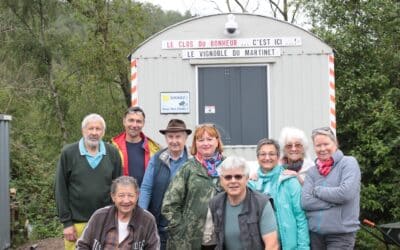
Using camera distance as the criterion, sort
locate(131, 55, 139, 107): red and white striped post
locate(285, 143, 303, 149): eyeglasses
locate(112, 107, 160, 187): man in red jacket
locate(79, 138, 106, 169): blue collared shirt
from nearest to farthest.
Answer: locate(285, 143, 303, 149): eyeglasses → locate(79, 138, 106, 169): blue collared shirt → locate(112, 107, 160, 187): man in red jacket → locate(131, 55, 139, 107): red and white striped post

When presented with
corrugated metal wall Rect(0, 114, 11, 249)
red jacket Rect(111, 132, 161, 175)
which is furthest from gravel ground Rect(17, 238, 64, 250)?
red jacket Rect(111, 132, 161, 175)

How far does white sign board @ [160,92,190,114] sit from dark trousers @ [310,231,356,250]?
3.53 meters

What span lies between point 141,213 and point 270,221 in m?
0.96

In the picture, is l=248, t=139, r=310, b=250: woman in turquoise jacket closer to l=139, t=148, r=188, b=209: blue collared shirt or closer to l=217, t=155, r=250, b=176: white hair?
l=217, t=155, r=250, b=176: white hair

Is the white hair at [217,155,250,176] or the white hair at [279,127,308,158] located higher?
the white hair at [279,127,308,158]

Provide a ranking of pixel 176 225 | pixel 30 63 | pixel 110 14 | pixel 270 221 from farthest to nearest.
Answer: pixel 30 63, pixel 110 14, pixel 176 225, pixel 270 221

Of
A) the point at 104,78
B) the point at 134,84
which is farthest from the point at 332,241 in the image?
the point at 104,78

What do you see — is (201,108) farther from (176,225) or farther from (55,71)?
(55,71)

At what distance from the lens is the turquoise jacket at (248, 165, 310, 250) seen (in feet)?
12.9

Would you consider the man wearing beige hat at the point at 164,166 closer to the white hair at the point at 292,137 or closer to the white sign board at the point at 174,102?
the white hair at the point at 292,137

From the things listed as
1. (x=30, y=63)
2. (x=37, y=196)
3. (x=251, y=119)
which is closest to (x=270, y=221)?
(x=251, y=119)

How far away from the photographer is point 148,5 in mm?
15195

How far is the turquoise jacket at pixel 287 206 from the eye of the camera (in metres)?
3.94

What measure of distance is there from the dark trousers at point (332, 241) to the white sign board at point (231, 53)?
12.0ft
